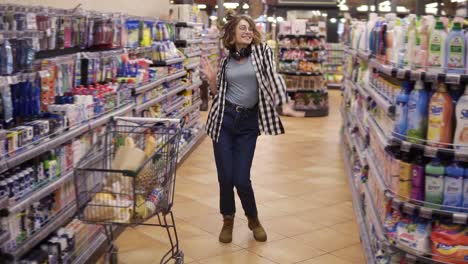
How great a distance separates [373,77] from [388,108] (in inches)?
64.9

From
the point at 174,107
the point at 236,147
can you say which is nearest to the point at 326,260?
the point at 236,147

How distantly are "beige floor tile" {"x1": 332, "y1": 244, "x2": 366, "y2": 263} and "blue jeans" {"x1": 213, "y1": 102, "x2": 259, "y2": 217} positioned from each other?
3.10 ft

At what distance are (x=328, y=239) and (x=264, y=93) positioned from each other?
4.97 feet

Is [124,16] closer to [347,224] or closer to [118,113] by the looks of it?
[118,113]

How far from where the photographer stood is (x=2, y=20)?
354cm

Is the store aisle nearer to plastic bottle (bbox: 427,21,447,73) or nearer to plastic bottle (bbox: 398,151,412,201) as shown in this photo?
plastic bottle (bbox: 398,151,412,201)

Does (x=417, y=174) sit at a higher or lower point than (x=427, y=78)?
lower

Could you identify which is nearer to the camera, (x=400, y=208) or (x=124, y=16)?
(x=400, y=208)

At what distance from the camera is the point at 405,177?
153 inches

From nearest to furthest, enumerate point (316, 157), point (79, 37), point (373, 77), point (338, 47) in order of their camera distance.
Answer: point (79, 37)
point (373, 77)
point (316, 157)
point (338, 47)

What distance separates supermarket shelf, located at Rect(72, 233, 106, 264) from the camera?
4273 mm

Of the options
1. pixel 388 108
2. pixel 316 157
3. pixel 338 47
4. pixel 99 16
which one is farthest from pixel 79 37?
pixel 338 47

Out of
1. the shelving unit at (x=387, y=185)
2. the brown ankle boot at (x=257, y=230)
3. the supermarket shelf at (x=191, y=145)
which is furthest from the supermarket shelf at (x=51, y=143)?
the supermarket shelf at (x=191, y=145)

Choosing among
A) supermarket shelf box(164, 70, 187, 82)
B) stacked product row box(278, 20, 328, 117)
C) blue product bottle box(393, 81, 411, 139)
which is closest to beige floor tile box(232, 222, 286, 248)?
blue product bottle box(393, 81, 411, 139)
